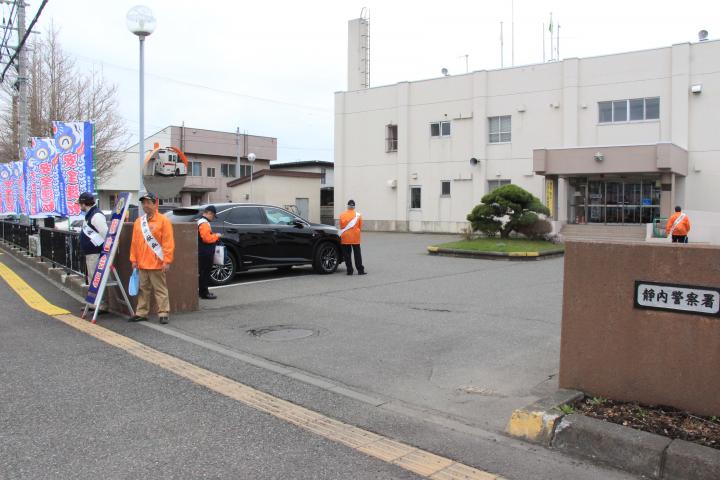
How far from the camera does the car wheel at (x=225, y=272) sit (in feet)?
38.7

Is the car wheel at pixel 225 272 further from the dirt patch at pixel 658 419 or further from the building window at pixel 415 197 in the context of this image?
the building window at pixel 415 197

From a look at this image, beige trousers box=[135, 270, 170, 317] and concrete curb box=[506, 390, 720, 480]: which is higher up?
beige trousers box=[135, 270, 170, 317]

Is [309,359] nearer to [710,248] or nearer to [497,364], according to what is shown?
[497,364]

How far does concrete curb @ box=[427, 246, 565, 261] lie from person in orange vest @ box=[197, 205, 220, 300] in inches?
407

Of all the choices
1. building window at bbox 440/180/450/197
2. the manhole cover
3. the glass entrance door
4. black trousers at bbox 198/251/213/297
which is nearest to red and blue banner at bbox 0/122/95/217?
black trousers at bbox 198/251/213/297

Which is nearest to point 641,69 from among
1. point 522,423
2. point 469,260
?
point 469,260

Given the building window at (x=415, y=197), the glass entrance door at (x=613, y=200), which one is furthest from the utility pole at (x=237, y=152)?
the glass entrance door at (x=613, y=200)

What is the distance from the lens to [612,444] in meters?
3.93

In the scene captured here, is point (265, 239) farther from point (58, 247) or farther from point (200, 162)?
point (200, 162)

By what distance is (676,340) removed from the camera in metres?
4.31

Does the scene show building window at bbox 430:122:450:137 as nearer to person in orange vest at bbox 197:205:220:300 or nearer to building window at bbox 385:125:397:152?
building window at bbox 385:125:397:152

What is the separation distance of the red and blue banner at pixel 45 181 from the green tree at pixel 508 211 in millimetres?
14056

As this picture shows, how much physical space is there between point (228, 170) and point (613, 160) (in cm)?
3502

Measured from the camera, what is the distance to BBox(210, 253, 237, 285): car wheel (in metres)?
11.8
